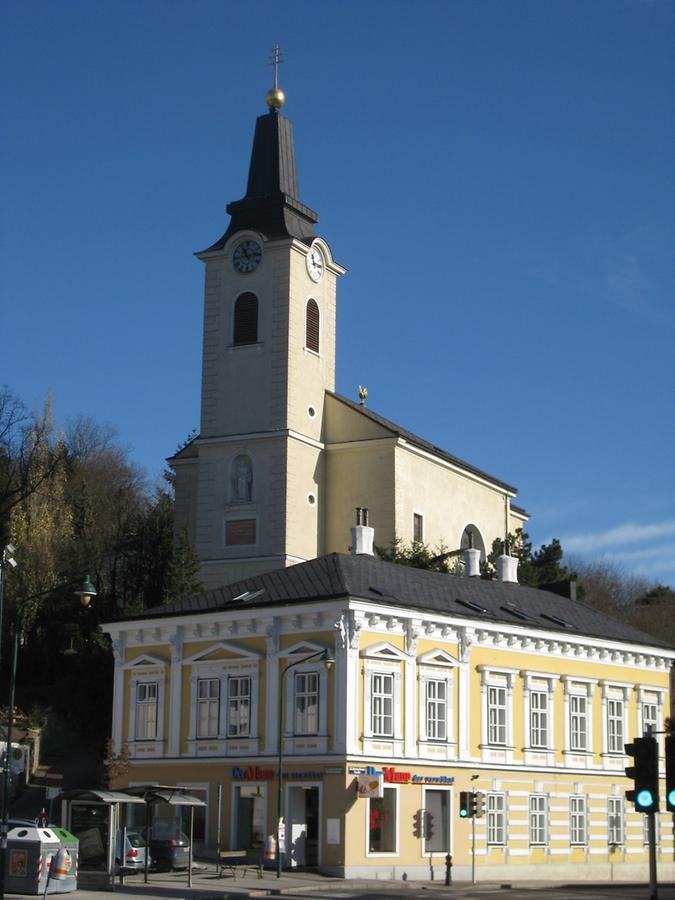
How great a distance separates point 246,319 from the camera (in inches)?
2960

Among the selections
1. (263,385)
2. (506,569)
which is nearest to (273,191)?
(263,385)

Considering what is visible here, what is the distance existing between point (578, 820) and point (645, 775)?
96.1 ft

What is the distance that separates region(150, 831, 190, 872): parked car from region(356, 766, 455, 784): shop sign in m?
5.71

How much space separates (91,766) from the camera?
6078 centimetres

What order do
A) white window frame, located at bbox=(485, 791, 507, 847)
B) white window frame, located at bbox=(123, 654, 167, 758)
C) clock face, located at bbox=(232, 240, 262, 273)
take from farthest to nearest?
clock face, located at bbox=(232, 240, 262, 273) → white window frame, located at bbox=(123, 654, 167, 758) → white window frame, located at bbox=(485, 791, 507, 847)

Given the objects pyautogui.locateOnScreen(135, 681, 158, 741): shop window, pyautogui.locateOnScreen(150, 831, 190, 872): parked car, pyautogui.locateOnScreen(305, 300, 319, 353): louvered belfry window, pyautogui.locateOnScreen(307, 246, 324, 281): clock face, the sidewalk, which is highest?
pyautogui.locateOnScreen(307, 246, 324, 281): clock face

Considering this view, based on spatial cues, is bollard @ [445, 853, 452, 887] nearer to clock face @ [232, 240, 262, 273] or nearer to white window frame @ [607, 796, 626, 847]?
white window frame @ [607, 796, 626, 847]

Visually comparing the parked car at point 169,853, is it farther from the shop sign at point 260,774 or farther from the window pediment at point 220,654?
the window pediment at point 220,654

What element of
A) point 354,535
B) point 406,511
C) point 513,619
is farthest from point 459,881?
point 406,511

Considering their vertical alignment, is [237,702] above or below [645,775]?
above

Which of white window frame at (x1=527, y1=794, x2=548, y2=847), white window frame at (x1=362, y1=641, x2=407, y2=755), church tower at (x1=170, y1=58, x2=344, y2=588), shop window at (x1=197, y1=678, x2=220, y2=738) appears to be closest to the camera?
white window frame at (x1=362, y1=641, x2=407, y2=755)

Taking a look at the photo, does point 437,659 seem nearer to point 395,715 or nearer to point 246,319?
point 395,715

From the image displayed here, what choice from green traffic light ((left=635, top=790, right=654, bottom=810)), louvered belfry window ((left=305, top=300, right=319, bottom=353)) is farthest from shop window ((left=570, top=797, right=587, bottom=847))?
louvered belfry window ((left=305, top=300, right=319, bottom=353))

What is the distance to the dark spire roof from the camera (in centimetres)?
7588
